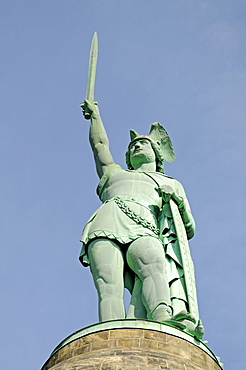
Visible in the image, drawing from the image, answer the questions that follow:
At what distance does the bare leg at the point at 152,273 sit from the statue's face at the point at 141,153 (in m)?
2.22

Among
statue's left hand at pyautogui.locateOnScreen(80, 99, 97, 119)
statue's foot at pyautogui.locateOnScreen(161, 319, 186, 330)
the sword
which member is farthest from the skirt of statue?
the sword

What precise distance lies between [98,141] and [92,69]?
2240 millimetres

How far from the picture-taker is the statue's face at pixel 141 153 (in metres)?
13.6

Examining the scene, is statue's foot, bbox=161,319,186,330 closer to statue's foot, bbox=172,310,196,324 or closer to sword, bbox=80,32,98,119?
statue's foot, bbox=172,310,196,324

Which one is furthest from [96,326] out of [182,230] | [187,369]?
[182,230]

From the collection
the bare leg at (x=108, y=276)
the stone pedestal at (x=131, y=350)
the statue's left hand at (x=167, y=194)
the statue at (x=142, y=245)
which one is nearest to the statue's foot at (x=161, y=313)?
the statue at (x=142, y=245)

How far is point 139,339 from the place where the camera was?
366 inches

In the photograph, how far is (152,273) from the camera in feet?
36.6

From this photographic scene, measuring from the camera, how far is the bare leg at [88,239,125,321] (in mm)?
10836

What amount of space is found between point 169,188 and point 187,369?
154 inches

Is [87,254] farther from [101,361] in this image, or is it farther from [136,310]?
[101,361]

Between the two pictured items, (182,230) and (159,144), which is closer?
(182,230)

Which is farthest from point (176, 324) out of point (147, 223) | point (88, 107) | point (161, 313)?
point (88, 107)

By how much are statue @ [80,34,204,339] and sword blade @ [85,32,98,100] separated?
1.90 meters
